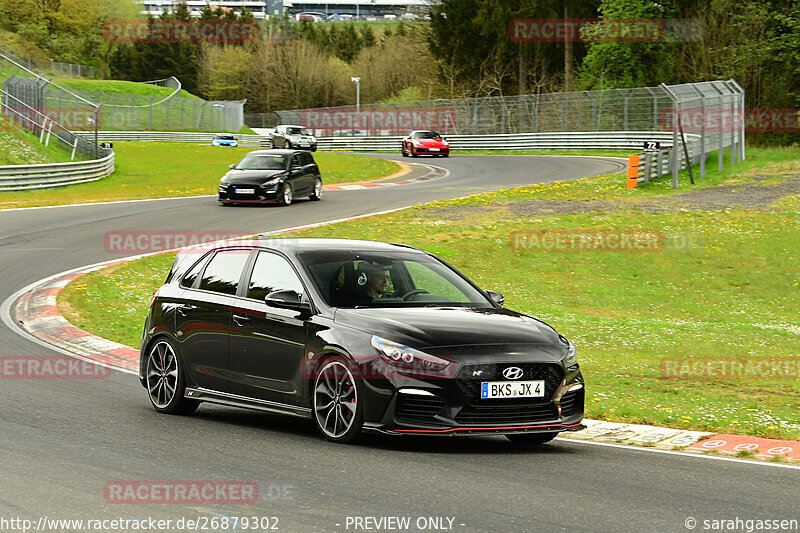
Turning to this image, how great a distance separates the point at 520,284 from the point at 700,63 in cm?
4831

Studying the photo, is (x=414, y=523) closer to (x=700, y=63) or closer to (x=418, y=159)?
→ (x=418, y=159)

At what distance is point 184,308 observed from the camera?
31.9ft

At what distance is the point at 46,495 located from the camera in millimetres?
6277

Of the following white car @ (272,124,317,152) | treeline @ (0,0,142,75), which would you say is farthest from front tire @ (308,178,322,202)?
treeline @ (0,0,142,75)

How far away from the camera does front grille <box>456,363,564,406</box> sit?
7680mm

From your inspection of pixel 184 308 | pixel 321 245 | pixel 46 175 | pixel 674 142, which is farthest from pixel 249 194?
pixel 321 245

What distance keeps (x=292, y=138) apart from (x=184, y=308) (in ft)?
175

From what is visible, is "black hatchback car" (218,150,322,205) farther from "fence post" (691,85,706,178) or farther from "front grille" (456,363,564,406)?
"front grille" (456,363,564,406)

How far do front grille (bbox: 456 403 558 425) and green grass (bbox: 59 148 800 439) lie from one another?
7.01 feet

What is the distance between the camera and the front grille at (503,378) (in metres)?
7.68

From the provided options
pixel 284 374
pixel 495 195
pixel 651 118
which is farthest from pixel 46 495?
pixel 651 118

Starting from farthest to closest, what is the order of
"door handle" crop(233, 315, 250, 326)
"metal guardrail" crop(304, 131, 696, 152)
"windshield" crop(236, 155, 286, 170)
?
"metal guardrail" crop(304, 131, 696, 152) < "windshield" crop(236, 155, 286, 170) < "door handle" crop(233, 315, 250, 326)

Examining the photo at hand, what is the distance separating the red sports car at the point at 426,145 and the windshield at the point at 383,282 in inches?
1919

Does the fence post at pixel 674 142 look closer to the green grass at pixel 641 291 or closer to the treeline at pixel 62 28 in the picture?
the green grass at pixel 641 291
